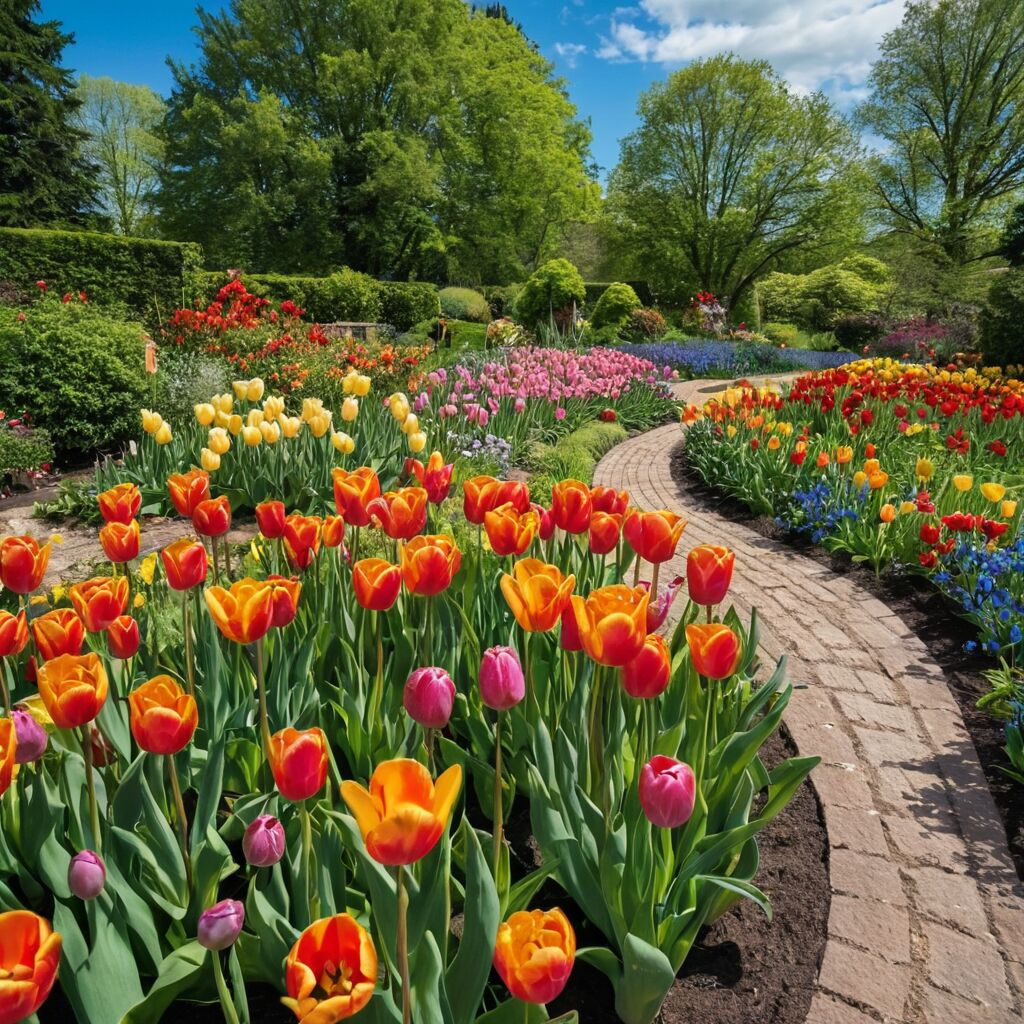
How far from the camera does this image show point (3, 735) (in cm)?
107

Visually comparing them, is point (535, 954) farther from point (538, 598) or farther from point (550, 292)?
point (550, 292)

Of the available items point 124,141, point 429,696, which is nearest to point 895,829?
point 429,696

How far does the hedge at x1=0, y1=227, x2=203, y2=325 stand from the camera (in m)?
13.7

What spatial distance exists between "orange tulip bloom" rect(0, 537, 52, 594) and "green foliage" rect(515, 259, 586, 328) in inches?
670

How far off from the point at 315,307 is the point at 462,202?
1216 cm

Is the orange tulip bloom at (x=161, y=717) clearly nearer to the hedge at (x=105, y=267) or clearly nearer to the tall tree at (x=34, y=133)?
the hedge at (x=105, y=267)

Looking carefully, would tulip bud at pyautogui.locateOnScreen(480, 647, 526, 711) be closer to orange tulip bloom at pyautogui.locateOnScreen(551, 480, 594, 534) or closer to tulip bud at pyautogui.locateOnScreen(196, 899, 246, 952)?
tulip bud at pyautogui.locateOnScreen(196, 899, 246, 952)

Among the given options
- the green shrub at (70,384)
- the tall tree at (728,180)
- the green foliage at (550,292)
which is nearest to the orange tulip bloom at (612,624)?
the green shrub at (70,384)

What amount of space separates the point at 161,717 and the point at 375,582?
0.55 m

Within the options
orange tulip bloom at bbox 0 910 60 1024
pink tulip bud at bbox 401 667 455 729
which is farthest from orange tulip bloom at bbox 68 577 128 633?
orange tulip bloom at bbox 0 910 60 1024

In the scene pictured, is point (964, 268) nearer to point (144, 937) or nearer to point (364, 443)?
point (364, 443)

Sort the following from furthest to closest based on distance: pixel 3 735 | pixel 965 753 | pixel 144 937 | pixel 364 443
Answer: pixel 364 443, pixel 965 753, pixel 144 937, pixel 3 735

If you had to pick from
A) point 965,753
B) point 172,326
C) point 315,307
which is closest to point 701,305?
point 315,307

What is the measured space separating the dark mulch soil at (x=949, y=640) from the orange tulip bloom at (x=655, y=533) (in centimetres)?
145
